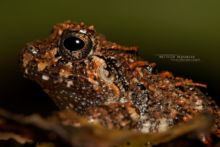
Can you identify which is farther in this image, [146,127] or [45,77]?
[45,77]

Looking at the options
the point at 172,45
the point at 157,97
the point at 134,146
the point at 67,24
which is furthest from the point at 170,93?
the point at 172,45

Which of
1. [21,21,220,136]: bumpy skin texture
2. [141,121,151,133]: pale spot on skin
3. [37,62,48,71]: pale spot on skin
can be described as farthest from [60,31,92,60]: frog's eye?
[141,121,151,133]: pale spot on skin

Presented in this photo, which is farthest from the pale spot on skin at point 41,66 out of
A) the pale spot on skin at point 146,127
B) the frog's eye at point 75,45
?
the pale spot on skin at point 146,127

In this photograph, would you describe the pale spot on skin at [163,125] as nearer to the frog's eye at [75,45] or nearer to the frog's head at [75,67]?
the frog's head at [75,67]

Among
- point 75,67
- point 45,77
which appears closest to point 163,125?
point 75,67

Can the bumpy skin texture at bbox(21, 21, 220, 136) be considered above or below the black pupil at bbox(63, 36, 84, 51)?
below

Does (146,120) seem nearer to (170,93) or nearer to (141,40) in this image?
(170,93)

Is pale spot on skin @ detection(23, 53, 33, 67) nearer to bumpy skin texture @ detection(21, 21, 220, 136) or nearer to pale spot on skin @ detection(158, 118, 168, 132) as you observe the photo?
bumpy skin texture @ detection(21, 21, 220, 136)

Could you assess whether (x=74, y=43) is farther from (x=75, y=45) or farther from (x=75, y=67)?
(x=75, y=67)
